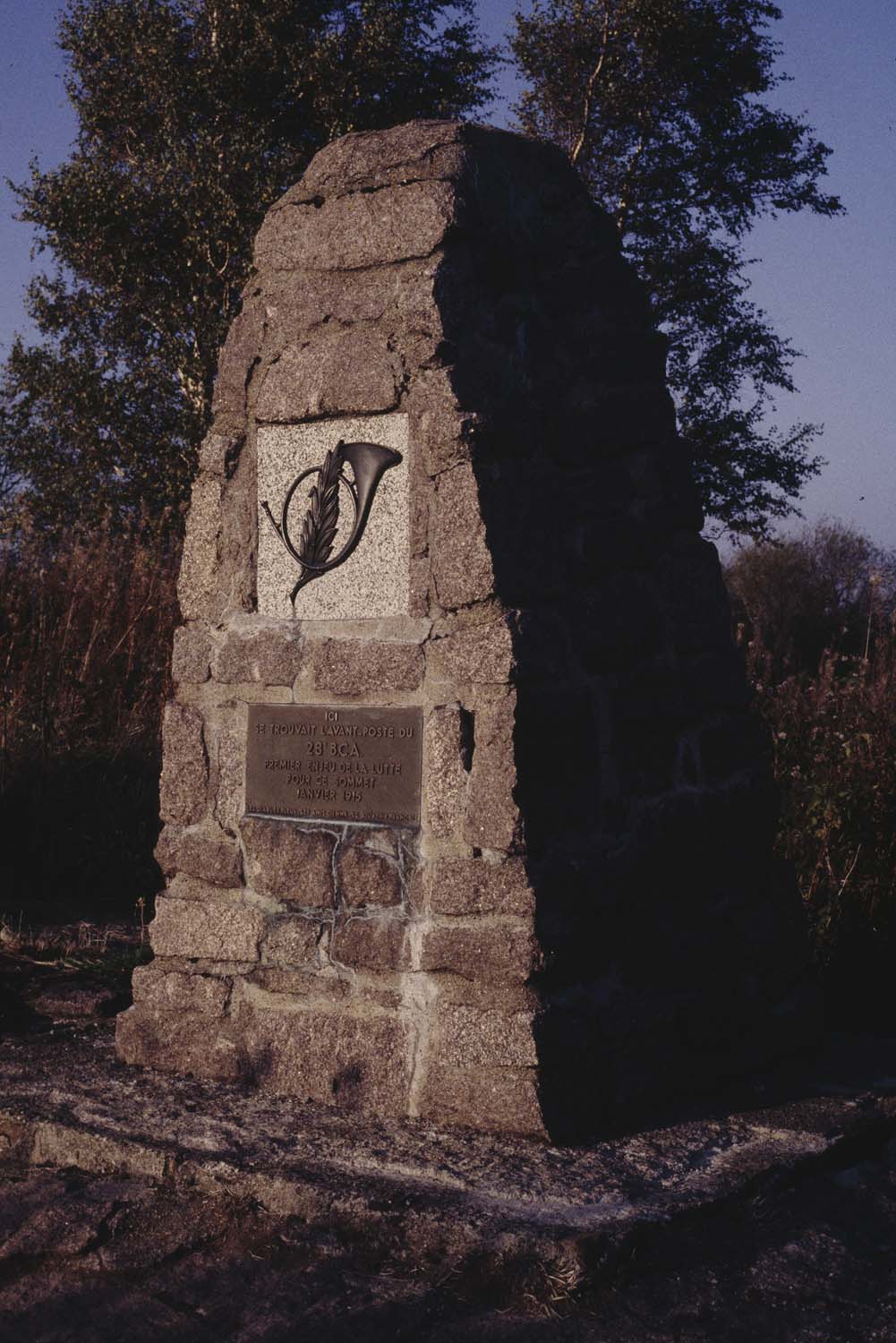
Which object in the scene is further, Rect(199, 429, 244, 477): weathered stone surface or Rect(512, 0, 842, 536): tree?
Rect(512, 0, 842, 536): tree

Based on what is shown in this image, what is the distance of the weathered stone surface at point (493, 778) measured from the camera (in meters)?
3.52

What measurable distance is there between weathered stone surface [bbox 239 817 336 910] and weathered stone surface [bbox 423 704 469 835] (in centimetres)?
35

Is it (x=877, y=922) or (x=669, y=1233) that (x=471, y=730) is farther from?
(x=877, y=922)

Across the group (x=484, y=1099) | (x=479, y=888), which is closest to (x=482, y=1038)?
(x=484, y=1099)

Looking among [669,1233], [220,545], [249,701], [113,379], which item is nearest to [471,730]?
[249,701]

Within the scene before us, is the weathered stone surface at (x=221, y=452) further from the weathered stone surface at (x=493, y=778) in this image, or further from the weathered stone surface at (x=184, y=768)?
the weathered stone surface at (x=493, y=778)

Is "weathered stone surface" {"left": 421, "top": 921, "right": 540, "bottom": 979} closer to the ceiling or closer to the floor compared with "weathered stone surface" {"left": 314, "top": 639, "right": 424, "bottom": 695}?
closer to the floor

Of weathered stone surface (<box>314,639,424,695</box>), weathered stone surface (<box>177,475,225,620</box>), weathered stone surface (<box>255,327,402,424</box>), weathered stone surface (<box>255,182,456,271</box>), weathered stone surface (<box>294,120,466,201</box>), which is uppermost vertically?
weathered stone surface (<box>294,120,466,201</box>)

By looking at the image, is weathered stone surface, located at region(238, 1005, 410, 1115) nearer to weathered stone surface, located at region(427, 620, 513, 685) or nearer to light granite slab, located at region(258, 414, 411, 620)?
weathered stone surface, located at region(427, 620, 513, 685)

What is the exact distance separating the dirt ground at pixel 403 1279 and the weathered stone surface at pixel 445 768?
105 cm

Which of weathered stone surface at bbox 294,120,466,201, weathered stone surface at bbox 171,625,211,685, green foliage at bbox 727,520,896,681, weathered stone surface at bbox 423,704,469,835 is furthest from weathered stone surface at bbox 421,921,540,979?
green foliage at bbox 727,520,896,681

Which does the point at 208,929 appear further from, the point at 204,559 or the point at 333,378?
the point at 333,378

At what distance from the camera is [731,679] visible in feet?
14.3

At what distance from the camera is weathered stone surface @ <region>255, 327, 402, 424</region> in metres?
3.78
